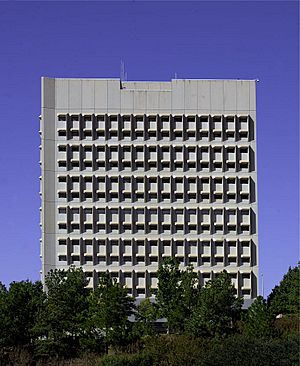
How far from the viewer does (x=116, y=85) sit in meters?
117

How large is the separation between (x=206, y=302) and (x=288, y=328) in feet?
28.2

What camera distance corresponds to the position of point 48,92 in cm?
11644

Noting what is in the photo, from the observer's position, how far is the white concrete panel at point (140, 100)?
116881 mm

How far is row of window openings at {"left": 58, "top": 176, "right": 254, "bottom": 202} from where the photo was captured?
114 meters

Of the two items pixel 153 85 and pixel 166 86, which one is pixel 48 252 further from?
pixel 166 86

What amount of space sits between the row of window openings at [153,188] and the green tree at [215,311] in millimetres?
23905

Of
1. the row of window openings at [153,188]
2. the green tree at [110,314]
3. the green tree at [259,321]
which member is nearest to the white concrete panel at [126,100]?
the row of window openings at [153,188]

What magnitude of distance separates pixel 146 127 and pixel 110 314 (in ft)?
120

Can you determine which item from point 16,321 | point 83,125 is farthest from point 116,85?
point 16,321

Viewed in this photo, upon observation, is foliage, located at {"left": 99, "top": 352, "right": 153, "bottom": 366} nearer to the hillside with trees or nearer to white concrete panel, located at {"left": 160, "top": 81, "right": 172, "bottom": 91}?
the hillside with trees

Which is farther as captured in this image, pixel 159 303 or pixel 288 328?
pixel 159 303

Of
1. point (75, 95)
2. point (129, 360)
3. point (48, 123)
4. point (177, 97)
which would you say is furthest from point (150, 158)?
point (129, 360)

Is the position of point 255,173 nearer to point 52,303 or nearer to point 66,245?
point 66,245

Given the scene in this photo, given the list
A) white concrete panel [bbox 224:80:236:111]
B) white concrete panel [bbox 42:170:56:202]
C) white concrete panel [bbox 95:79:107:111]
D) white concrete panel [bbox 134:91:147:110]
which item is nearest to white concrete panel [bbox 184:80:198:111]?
white concrete panel [bbox 224:80:236:111]
